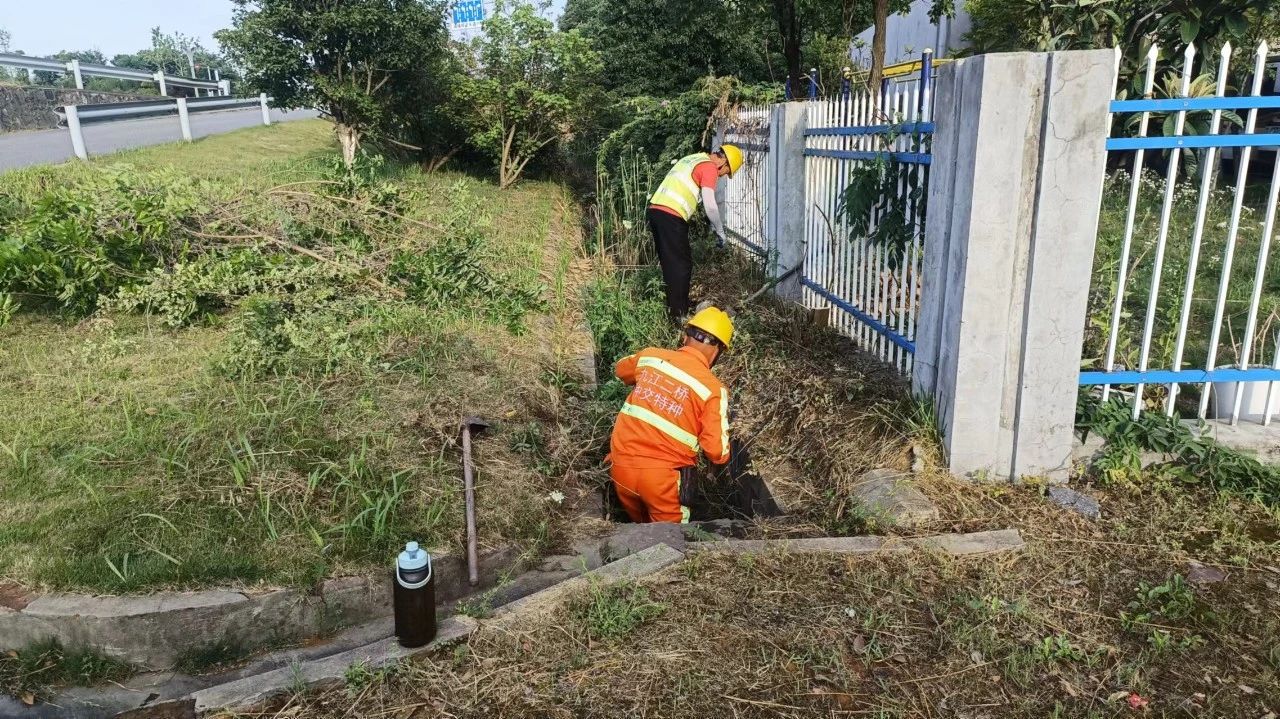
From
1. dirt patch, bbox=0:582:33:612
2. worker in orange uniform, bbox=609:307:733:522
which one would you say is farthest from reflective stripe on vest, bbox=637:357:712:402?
dirt patch, bbox=0:582:33:612

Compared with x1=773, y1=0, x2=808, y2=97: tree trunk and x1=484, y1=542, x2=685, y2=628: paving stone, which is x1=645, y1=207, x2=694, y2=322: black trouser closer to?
x1=484, y1=542, x2=685, y2=628: paving stone

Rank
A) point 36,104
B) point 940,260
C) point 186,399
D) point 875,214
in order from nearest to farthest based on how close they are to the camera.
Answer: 1. point 940,260
2. point 186,399
3. point 875,214
4. point 36,104

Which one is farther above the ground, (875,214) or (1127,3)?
(1127,3)

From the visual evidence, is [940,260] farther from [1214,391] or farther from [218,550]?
[218,550]

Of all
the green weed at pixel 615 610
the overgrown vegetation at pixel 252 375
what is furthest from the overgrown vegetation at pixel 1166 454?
the overgrown vegetation at pixel 252 375

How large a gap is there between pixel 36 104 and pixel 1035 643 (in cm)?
2297

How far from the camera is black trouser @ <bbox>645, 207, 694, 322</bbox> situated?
667cm

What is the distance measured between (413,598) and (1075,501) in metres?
2.68

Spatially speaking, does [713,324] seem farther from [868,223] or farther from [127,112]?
[127,112]

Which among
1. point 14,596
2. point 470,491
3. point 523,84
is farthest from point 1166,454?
point 523,84

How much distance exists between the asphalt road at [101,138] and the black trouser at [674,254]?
8.89 meters

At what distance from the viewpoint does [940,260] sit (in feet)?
12.1

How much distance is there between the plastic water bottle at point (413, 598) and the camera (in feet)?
8.55

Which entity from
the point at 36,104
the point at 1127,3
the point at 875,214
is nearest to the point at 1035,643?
the point at 875,214
